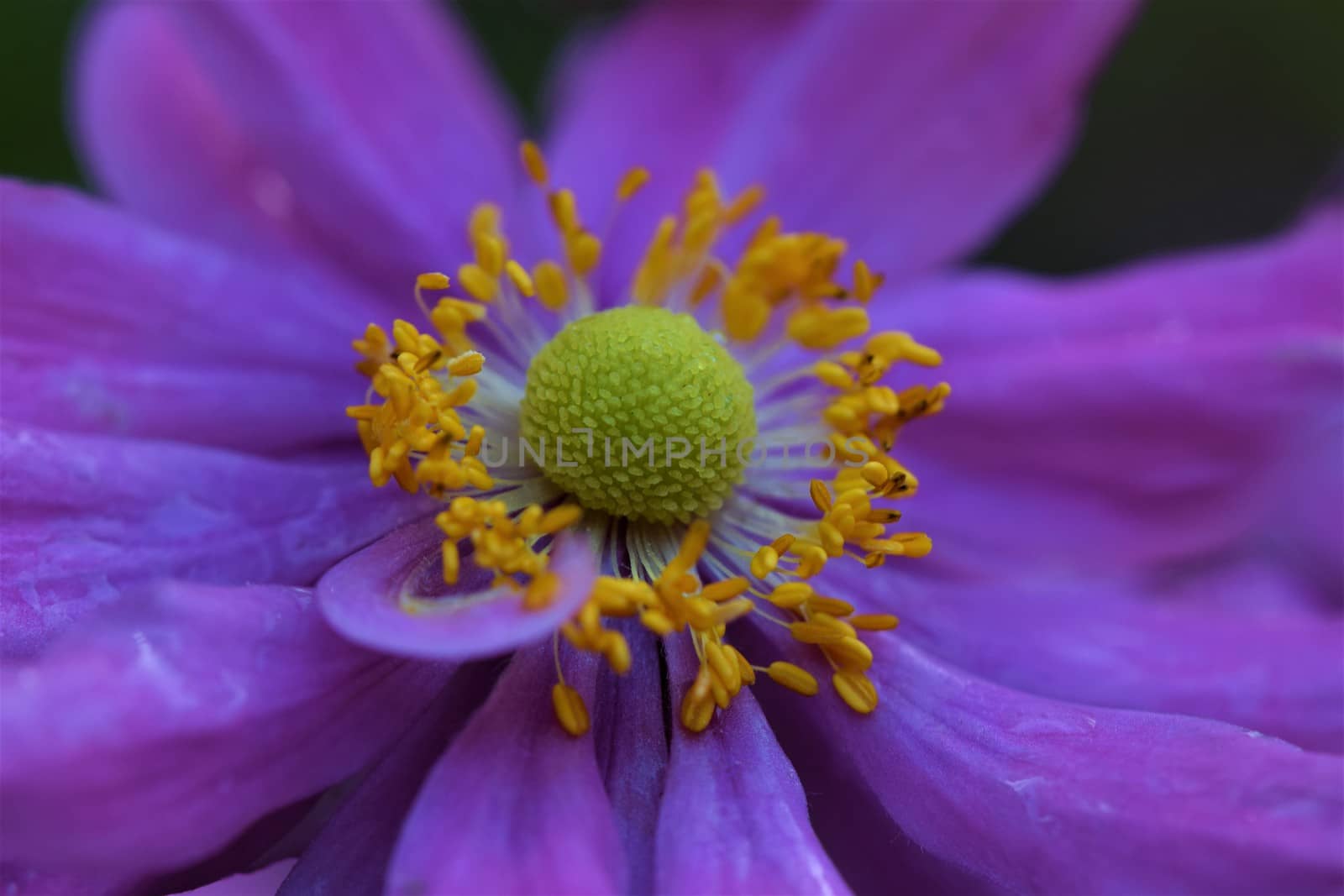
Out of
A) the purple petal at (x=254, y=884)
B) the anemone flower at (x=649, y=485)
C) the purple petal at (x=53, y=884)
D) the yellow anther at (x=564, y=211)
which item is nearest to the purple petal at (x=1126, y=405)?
the anemone flower at (x=649, y=485)

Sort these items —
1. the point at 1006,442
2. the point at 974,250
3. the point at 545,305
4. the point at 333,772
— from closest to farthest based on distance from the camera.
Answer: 1. the point at 333,772
2. the point at 545,305
3. the point at 1006,442
4. the point at 974,250

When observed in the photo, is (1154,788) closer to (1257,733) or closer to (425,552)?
(1257,733)

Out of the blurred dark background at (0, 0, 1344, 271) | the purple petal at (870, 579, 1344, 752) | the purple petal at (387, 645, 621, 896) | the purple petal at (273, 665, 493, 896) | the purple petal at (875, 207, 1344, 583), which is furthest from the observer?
the blurred dark background at (0, 0, 1344, 271)

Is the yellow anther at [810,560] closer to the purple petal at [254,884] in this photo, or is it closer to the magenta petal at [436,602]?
the magenta petal at [436,602]

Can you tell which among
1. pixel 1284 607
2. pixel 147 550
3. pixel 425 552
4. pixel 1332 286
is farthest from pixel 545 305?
pixel 1284 607

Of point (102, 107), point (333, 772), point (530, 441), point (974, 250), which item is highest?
point (974, 250)

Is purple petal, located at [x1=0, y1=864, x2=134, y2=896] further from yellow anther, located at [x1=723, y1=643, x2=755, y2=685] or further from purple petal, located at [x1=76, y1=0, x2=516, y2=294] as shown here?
purple petal, located at [x1=76, y1=0, x2=516, y2=294]

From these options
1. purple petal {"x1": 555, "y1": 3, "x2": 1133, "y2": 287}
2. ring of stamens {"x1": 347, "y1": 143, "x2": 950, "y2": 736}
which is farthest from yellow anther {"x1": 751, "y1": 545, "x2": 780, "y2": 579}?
purple petal {"x1": 555, "y1": 3, "x2": 1133, "y2": 287}
